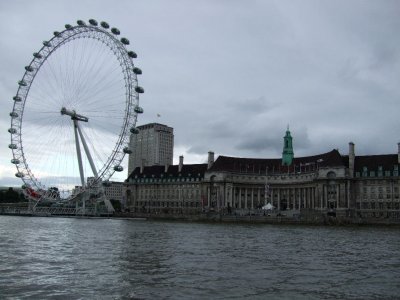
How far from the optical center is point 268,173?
14825 centimetres

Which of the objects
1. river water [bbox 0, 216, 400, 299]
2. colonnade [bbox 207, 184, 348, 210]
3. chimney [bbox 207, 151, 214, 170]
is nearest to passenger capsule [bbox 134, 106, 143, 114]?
river water [bbox 0, 216, 400, 299]

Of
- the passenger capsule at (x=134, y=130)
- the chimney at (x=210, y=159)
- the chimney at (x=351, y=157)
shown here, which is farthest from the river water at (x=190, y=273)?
the chimney at (x=210, y=159)

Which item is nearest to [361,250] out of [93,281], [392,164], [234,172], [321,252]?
[321,252]

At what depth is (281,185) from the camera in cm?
14475

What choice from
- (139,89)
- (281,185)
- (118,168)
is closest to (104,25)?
(139,89)

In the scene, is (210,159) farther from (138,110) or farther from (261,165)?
(138,110)

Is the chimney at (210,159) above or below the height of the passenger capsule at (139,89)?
below

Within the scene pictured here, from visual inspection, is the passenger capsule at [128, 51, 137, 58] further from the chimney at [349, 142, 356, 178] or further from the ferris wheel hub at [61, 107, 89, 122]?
the chimney at [349, 142, 356, 178]

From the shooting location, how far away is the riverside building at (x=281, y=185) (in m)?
119

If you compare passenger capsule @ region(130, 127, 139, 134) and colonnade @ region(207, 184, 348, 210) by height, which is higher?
passenger capsule @ region(130, 127, 139, 134)

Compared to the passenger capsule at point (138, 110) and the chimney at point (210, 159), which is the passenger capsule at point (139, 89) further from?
the chimney at point (210, 159)

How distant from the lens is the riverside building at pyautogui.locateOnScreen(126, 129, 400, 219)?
119 m

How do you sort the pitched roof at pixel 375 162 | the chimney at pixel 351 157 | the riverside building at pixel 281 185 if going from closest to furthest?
the pitched roof at pixel 375 162 < the riverside building at pixel 281 185 < the chimney at pixel 351 157

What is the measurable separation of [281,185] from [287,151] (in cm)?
1228
